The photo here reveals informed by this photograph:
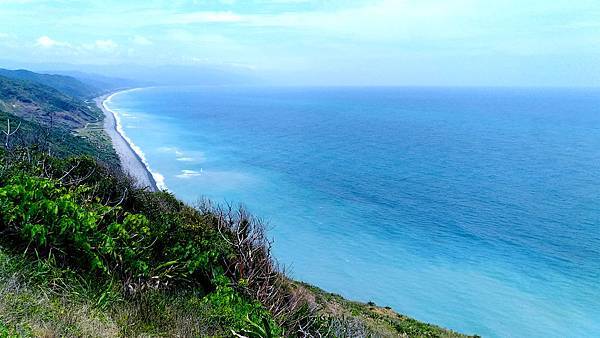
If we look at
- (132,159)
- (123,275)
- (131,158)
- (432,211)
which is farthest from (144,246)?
(131,158)

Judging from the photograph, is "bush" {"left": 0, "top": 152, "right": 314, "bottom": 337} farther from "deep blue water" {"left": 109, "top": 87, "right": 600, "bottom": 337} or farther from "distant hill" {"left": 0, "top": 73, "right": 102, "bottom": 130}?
"distant hill" {"left": 0, "top": 73, "right": 102, "bottom": 130}

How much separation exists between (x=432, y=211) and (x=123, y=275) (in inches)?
1748

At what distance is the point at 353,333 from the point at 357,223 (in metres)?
37.9

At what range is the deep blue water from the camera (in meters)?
33.5

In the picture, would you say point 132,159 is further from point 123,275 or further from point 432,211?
→ point 123,275

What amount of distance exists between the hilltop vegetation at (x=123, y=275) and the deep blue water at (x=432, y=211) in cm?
2569

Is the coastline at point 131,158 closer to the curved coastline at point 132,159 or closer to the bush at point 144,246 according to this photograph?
the curved coastline at point 132,159

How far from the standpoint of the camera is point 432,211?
157ft

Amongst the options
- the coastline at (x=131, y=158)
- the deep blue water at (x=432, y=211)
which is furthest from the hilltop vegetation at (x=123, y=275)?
the coastline at (x=131, y=158)

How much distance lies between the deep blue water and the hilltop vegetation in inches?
1011

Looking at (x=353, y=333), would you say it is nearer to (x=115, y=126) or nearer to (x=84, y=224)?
(x=84, y=224)

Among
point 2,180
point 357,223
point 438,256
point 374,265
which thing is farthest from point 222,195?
point 2,180

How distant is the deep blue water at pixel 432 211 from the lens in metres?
33.5

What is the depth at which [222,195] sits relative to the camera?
53.0 meters
